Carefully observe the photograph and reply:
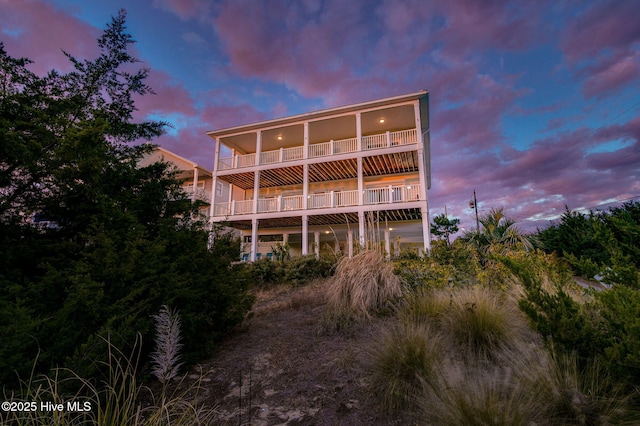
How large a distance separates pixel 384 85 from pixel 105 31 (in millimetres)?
14556

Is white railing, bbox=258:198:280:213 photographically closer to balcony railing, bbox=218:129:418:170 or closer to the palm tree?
balcony railing, bbox=218:129:418:170

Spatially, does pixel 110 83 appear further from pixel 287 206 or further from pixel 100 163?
pixel 287 206

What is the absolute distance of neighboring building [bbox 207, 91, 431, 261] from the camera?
543 inches

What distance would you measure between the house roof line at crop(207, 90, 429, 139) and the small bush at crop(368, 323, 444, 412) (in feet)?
44.5

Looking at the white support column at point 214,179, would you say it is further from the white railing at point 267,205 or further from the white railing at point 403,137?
the white railing at point 403,137

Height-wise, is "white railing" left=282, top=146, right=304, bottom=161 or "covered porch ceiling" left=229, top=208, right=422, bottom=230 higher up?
"white railing" left=282, top=146, right=304, bottom=161

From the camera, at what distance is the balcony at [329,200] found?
1347 centimetres

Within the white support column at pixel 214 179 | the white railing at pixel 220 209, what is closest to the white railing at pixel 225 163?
the white support column at pixel 214 179

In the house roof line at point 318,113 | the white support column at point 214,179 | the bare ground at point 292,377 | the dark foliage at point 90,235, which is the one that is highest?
the house roof line at point 318,113

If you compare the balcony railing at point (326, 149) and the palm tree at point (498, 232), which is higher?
the balcony railing at point (326, 149)

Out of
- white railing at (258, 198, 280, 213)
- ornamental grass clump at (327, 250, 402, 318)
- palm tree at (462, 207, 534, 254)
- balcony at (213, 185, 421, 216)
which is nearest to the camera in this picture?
ornamental grass clump at (327, 250, 402, 318)

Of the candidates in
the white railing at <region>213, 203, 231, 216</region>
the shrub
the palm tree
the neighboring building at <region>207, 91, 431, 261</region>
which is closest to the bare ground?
the shrub

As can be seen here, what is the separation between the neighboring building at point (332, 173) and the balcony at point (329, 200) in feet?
0.17

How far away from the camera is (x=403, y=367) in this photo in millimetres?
2256
